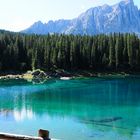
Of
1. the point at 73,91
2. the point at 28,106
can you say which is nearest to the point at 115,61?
the point at 73,91

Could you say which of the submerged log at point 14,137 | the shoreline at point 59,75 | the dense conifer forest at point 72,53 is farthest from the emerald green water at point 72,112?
the dense conifer forest at point 72,53

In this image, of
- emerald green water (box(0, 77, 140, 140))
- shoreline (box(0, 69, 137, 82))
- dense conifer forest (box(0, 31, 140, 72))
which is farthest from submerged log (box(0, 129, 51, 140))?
dense conifer forest (box(0, 31, 140, 72))

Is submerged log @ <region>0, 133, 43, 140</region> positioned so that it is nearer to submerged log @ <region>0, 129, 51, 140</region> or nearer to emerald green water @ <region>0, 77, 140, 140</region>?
submerged log @ <region>0, 129, 51, 140</region>

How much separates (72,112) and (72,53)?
245 ft

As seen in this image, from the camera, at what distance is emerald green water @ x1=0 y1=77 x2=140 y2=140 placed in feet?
136

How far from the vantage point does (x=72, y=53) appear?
12950cm

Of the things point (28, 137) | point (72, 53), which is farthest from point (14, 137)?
point (72, 53)

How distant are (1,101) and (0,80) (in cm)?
4114

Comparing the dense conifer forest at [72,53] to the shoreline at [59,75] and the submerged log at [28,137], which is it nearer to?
the shoreline at [59,75]

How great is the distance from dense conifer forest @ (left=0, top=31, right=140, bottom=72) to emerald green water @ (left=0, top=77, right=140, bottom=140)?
1495 inches

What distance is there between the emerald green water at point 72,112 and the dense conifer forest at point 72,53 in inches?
1495

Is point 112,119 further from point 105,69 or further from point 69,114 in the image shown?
point 105,69

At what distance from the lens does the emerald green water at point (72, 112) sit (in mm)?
41541

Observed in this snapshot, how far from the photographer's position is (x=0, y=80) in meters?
110
